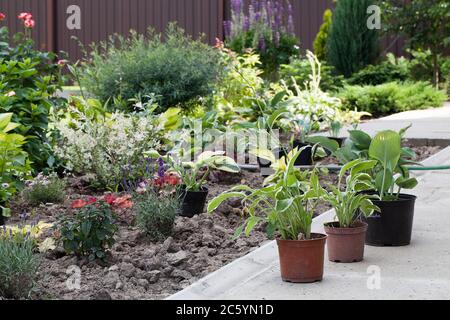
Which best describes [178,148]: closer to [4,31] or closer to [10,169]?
[10,169]

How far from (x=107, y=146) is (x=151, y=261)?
218 centimetres

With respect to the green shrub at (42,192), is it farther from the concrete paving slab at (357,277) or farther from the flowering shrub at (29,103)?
the concrete paving slab at (357,277)

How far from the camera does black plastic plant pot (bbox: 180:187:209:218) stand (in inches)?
210

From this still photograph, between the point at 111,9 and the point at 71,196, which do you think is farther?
the point at 111,9

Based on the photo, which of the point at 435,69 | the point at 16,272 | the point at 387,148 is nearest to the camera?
the point at 16,272

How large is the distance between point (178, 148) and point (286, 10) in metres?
10.6

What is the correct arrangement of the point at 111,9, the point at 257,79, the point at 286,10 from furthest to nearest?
the point at 111,9, the point at 286,10, the point at 257,79

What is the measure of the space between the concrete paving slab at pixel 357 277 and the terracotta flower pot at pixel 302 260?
0.04 m

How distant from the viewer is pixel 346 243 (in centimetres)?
423

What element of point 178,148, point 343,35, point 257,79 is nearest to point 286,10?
point 343,35

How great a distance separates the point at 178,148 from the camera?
20.2ft

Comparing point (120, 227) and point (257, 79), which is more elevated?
point (257, 79)

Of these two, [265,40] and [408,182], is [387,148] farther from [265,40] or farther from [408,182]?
[265,40]

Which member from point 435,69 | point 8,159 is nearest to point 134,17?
point 435,69
